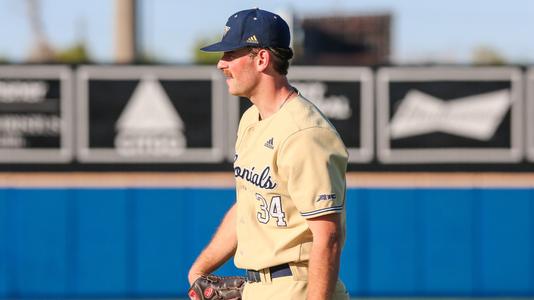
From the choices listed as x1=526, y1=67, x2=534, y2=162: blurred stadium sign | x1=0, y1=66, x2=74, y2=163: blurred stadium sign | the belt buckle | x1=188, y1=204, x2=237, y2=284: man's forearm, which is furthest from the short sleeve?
x1=526, y1=67, x2=534, y2=162: blurred stadium sign

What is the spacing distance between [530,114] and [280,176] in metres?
6.29

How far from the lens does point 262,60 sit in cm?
401

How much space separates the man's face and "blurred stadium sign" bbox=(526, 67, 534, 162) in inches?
240

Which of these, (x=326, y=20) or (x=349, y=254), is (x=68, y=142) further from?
(x=326, y=20)

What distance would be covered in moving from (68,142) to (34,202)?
56cm

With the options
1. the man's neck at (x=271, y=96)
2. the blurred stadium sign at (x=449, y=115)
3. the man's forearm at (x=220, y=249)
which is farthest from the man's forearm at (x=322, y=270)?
the blurred stadium sign at (x=449, y=115)

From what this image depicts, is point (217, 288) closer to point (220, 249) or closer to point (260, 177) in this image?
point (220, 249)

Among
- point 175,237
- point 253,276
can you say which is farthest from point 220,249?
point 175,237

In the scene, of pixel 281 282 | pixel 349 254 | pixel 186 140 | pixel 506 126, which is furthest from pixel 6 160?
pixel 281 282

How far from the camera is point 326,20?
49969 millimetres

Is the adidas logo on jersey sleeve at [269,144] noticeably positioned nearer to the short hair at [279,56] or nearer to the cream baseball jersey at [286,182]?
the cream baseball jersey at [286,182]

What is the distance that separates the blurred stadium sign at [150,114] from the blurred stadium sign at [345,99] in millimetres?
226

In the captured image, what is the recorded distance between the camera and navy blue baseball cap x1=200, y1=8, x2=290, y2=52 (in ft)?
13.0

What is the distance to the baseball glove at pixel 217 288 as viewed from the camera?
429 centimetres
